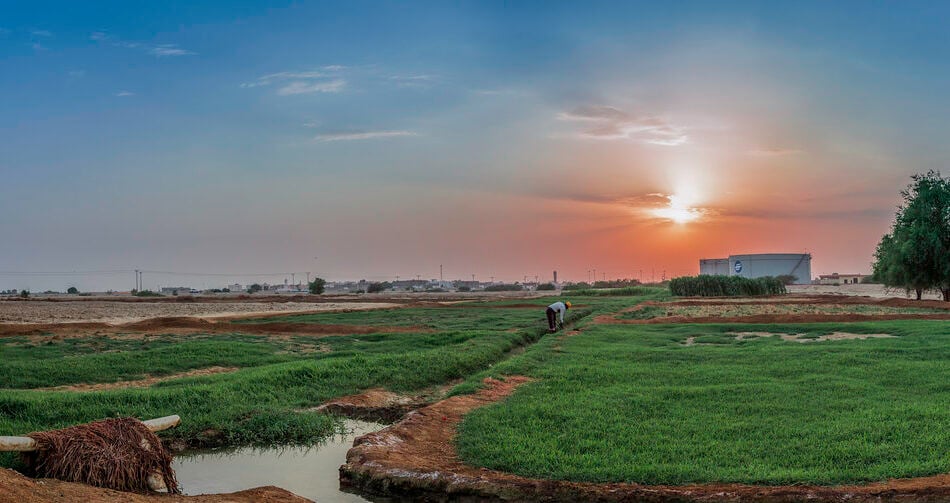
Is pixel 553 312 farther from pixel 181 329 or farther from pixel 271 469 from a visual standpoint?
pixel 271 469

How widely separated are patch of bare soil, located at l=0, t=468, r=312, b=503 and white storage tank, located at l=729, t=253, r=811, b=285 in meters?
106

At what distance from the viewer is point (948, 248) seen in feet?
159

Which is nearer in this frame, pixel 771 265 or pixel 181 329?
pixel 181 329

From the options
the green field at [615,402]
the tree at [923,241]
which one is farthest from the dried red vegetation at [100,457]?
the tree at [923,241]

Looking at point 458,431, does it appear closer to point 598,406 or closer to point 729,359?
point 598,406

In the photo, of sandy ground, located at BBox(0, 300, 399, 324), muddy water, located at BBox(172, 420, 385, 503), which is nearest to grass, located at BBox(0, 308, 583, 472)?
muddy water, located at BBox(172, 420, 385, 503)

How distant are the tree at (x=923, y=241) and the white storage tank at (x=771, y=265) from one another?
55158 mm

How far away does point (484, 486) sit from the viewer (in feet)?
26.9

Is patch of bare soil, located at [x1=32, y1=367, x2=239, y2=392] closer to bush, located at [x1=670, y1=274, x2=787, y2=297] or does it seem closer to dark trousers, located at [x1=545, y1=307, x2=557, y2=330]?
dark trousers, located at [x1=545, y1=307, x2=557, y2=330]

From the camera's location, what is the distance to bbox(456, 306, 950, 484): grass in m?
8.47

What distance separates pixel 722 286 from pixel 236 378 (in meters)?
67.4

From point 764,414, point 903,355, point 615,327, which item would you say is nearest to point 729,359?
point 903,355

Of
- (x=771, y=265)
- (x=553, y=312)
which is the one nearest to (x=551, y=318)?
(x=553, y=312)

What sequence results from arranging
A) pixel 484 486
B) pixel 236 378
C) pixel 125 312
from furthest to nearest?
1. pixel 125 312
2. pixel 236 378
3. pixel 484 486
